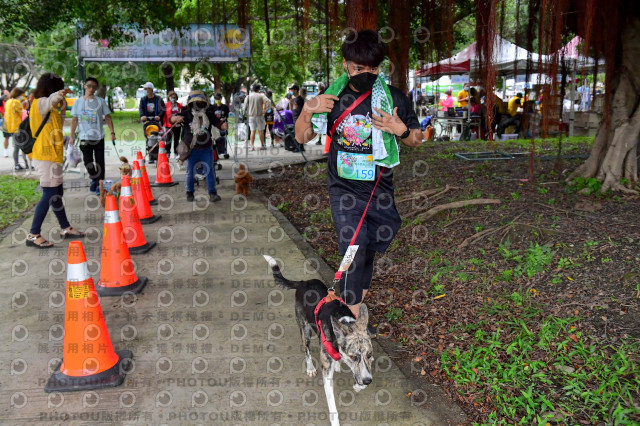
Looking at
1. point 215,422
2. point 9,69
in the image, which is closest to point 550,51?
point 215,422

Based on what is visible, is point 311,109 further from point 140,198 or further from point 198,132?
point 198,132

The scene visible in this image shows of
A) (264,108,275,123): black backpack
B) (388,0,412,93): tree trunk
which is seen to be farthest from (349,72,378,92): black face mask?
(264,108,275,123): black backpack

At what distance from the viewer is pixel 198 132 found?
7.55 metres

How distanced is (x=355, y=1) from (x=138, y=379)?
276 centimetres

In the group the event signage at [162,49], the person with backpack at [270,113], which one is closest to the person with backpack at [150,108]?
the event signage at [162,49]

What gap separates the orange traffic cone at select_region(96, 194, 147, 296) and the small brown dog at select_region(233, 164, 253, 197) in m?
3.93

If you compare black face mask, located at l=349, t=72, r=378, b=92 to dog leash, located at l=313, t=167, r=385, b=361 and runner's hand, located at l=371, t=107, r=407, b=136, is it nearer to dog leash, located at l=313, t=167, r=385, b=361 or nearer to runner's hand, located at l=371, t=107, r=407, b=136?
runner's hand, located at l=371, t=107, r=407, b=136

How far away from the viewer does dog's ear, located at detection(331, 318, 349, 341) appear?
254 cm

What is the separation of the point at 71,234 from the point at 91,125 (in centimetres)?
228

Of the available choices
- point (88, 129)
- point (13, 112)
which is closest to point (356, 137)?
point (88, 129)

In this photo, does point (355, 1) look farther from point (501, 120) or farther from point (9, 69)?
point (9, 69)

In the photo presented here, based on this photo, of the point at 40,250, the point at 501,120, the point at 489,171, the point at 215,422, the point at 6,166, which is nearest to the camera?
the point at 215,422

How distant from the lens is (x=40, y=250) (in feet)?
18.8

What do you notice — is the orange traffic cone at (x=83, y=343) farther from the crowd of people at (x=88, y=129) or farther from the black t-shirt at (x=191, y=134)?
the black t-shirt at (x=191, y=134)
